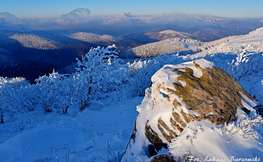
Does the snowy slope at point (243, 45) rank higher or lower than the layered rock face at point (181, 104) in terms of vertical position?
higher

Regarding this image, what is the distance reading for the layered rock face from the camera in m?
3.18

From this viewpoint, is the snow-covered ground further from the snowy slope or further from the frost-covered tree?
the snowy slope

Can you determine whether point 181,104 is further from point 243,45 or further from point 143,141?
point 243,45

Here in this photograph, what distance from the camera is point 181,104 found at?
329cm

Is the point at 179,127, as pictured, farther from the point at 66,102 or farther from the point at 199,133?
the point at 66,102

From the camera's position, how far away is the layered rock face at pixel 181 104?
3180mm

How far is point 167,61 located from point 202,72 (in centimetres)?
1861

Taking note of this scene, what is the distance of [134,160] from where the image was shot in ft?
10.3

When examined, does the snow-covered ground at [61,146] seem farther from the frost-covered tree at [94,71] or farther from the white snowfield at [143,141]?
the frost-covered tree at [94,71]

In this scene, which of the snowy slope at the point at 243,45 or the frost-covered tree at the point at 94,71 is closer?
the frost-covered tree at the point at 94,71

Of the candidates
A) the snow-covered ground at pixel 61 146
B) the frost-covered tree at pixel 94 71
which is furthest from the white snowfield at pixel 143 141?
the frost-covered tree at pixel 94 71

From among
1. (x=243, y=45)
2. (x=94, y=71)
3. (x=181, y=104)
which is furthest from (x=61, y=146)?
(x=243, y=45)

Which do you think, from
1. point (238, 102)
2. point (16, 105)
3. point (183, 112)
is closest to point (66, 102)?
point (16, 105)

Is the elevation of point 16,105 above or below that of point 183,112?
below
